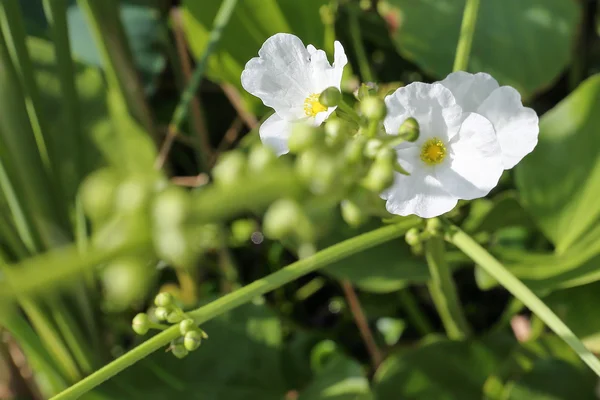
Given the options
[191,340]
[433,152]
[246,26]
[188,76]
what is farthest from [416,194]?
[188,76]

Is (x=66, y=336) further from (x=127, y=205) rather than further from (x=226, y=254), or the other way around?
(x=127, y=205)

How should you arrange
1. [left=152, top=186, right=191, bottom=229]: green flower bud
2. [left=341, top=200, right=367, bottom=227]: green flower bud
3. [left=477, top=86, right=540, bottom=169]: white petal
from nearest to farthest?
1. [left=152, top=186, right=191, bottom=229]: green flower bud
2. [left=341, top=200, right=367, bottom=227]: green flower bud
3. [left=477, top=86, right=540, bottom=169]: white petal

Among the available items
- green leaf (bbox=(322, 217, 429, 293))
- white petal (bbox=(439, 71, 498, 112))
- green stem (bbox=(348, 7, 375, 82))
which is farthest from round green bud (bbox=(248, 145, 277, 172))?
green stem (bbox=(348, 7, 375, 82))

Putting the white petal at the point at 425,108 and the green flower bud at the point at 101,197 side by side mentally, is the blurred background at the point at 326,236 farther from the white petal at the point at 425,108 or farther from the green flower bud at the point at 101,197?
the green flower bud at the point at 101,197

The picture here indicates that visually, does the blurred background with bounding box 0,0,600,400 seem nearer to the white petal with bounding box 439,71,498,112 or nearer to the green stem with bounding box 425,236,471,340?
the green stem with bounding box 425,236,471,340

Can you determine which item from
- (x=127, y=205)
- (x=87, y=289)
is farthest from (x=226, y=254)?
(x=127, y=205)

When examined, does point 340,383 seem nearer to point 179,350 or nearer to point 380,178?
point 179,350
